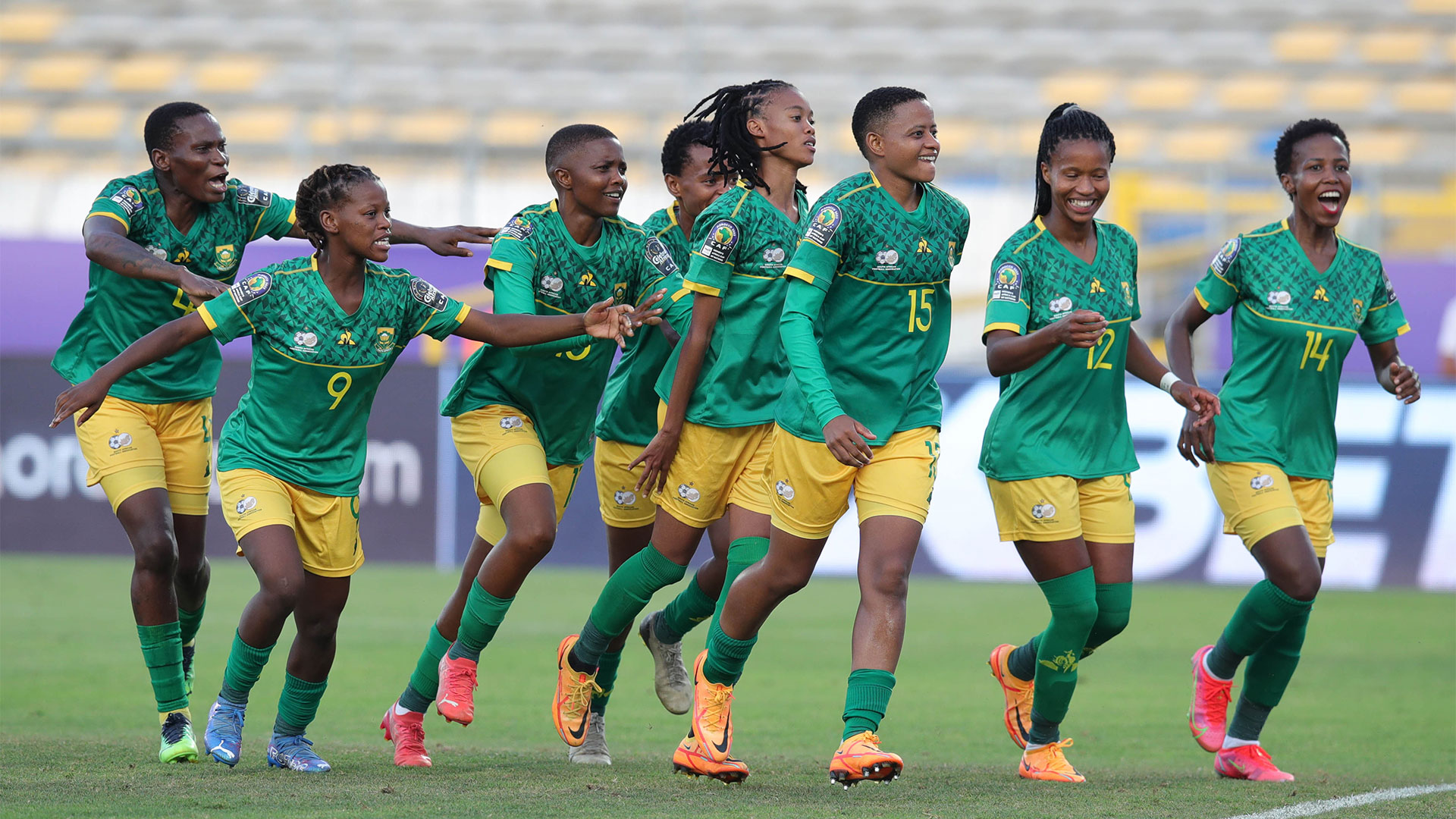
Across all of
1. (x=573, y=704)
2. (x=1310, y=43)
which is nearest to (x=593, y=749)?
(x=573, y=704)

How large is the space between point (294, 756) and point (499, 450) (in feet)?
4.20

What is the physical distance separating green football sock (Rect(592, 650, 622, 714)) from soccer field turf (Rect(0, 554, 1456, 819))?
0.87ft

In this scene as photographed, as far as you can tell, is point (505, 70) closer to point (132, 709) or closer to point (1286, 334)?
point (132, 709)

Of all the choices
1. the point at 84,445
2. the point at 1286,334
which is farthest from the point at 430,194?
the point at 1286,334

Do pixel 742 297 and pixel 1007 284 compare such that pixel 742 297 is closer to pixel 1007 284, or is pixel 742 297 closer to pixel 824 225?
pixel 824 225

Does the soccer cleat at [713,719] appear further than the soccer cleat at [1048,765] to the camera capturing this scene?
No

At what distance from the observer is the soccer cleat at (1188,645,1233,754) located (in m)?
6.10

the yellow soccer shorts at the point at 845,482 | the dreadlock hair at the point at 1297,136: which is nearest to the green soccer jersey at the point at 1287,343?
the dreadlock hair at the point at 1297,136

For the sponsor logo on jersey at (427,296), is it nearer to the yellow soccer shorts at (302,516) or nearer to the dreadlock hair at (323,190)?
the dreadlock hair at (323,190)

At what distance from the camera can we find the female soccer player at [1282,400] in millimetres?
5871

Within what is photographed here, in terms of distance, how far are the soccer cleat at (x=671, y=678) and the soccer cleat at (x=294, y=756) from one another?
4.29ft

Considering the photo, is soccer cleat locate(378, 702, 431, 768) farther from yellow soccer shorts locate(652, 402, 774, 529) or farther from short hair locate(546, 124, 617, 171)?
short hair locate(546, 124, 617, 171)

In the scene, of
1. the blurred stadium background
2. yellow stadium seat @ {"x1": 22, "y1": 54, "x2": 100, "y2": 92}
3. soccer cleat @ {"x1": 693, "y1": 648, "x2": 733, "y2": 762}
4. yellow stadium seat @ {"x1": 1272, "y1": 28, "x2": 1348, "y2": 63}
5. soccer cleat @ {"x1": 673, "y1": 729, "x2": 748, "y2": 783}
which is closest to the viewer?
soccer cleat @ {"x1": 673, "y1": 729, "x2": 748, "y2": 783}

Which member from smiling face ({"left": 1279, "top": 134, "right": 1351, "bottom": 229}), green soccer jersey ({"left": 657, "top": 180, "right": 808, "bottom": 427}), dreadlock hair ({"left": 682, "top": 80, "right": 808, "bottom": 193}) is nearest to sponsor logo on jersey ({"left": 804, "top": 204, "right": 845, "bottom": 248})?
green soccer jersey ({"left": 657, "top": 180, "right": 808, "bottom": 427})
